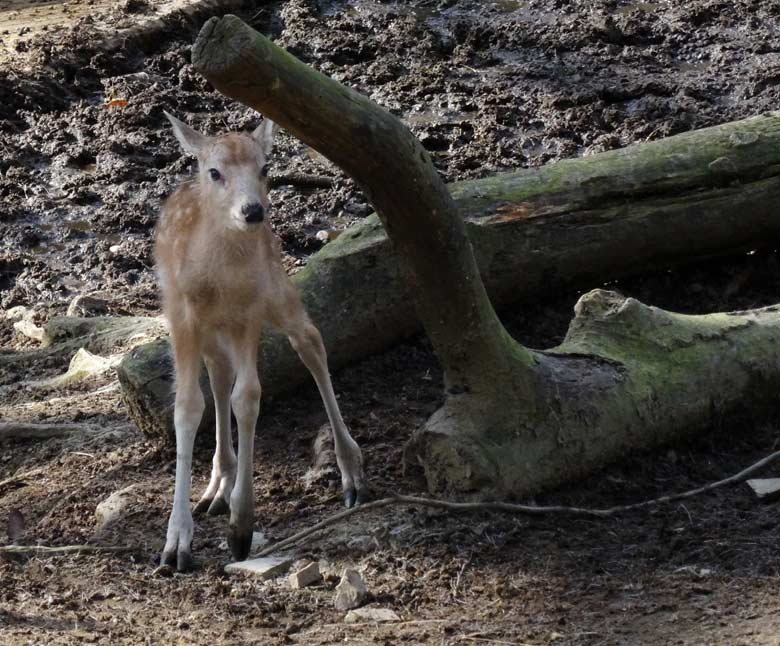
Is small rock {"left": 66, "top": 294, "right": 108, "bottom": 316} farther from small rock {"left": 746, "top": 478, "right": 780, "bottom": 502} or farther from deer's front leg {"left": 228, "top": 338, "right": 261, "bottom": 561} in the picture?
small rock {"left": 746, "top": 478, "right": 780, "bottom": 502}

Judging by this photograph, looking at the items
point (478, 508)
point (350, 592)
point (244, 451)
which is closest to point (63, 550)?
point (244, 451)

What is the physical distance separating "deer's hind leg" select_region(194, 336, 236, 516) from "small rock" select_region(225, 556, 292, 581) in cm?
68

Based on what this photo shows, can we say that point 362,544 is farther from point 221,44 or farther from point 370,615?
point 221,44

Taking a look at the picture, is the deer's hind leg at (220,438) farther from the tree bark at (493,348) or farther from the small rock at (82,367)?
the small rock at (82,367)

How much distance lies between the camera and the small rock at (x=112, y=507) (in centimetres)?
619

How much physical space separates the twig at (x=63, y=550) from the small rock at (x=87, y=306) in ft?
11.6

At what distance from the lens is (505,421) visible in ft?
19.8

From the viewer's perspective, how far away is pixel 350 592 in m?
5.20

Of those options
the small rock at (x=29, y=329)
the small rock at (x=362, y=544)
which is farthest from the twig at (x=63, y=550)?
the small rock at (x=29, y=329)

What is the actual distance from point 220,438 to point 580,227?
2538 millimetres

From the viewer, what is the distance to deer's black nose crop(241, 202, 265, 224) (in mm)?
5570

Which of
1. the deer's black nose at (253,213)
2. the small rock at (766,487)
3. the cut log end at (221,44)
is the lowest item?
the small rock at (766,487)

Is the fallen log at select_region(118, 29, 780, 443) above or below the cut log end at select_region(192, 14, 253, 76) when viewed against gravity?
below

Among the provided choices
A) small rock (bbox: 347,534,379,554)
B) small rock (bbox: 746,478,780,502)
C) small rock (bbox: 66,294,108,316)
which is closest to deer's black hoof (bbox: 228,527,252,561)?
small rock (bbox: 347,534,379,554)
